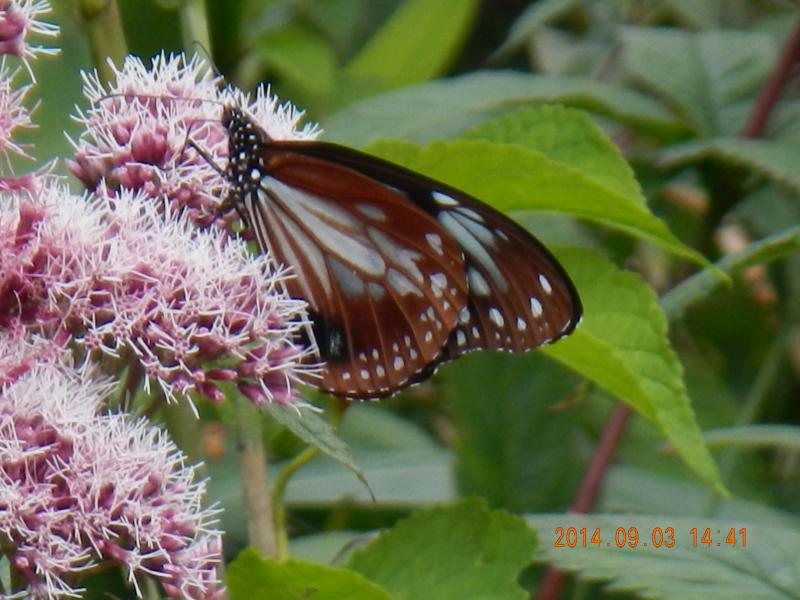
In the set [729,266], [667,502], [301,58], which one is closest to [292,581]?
[729,266]

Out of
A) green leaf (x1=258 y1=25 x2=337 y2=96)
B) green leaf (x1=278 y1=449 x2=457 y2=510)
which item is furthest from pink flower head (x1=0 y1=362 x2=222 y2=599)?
green leaf (x1=258 y1=25 x2=337 y2=96)

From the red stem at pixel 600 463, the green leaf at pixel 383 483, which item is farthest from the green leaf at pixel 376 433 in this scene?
the red stem at pixel 600 463

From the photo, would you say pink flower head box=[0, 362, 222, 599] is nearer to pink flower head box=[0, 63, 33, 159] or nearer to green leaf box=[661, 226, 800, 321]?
pink flower head box=[0, 63, 33, 159]

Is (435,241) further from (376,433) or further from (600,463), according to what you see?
(376,433)

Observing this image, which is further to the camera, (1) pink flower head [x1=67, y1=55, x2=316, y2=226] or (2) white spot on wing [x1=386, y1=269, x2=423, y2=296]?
(2) white spot on wing [x1=386, y1=269, x2=423, y2=296]

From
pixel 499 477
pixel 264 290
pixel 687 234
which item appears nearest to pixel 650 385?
pixel 264 290

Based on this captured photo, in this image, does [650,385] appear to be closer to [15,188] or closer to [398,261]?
[398,261]
